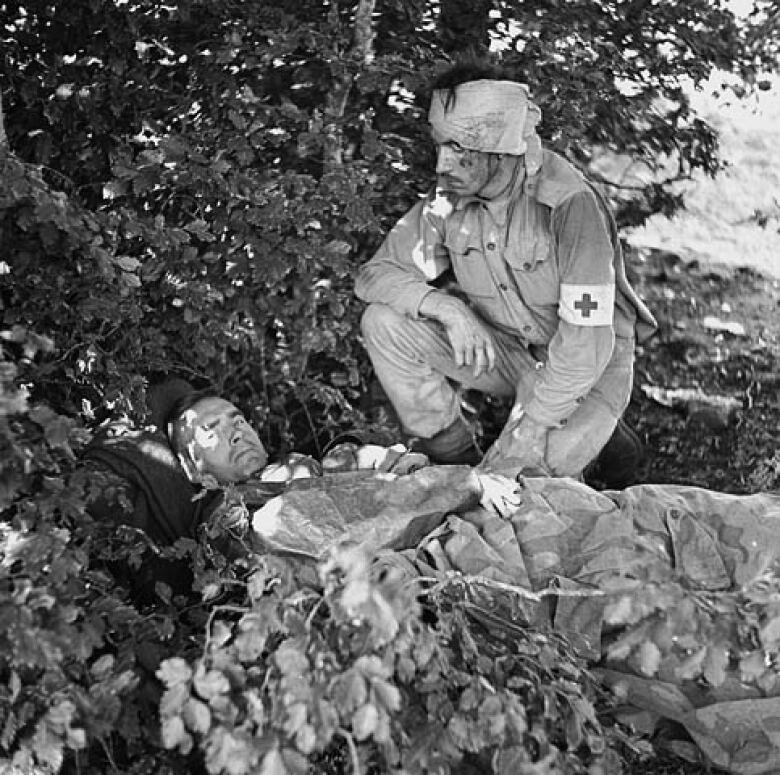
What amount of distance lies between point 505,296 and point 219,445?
112 cm

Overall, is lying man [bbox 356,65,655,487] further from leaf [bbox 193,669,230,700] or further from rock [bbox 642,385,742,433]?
leaf [bbox 193,669,230,700]

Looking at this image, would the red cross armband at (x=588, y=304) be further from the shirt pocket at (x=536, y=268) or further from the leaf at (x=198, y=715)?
the leaf at (x=198, y=715)

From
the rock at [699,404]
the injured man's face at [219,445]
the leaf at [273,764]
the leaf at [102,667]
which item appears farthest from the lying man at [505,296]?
the leaf at [273,764]

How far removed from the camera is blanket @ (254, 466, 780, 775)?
367 cm

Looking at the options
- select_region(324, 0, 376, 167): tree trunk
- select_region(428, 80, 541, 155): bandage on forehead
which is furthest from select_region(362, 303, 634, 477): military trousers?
select_region(324, 0, 376, 167): tree trunk

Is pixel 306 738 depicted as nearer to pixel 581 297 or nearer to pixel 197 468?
pixel 197 468

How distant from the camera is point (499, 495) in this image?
4066 millimetres

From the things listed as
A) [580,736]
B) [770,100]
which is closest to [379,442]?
[580,736]

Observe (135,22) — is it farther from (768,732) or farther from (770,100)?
(770,100)

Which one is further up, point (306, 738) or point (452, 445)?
point (306, 738)

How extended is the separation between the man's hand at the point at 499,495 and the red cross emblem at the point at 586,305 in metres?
0.63

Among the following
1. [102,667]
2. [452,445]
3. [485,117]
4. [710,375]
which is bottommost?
[710,375]

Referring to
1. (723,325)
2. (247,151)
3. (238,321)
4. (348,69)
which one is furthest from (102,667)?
(723,325)

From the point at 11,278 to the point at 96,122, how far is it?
3.98ft
